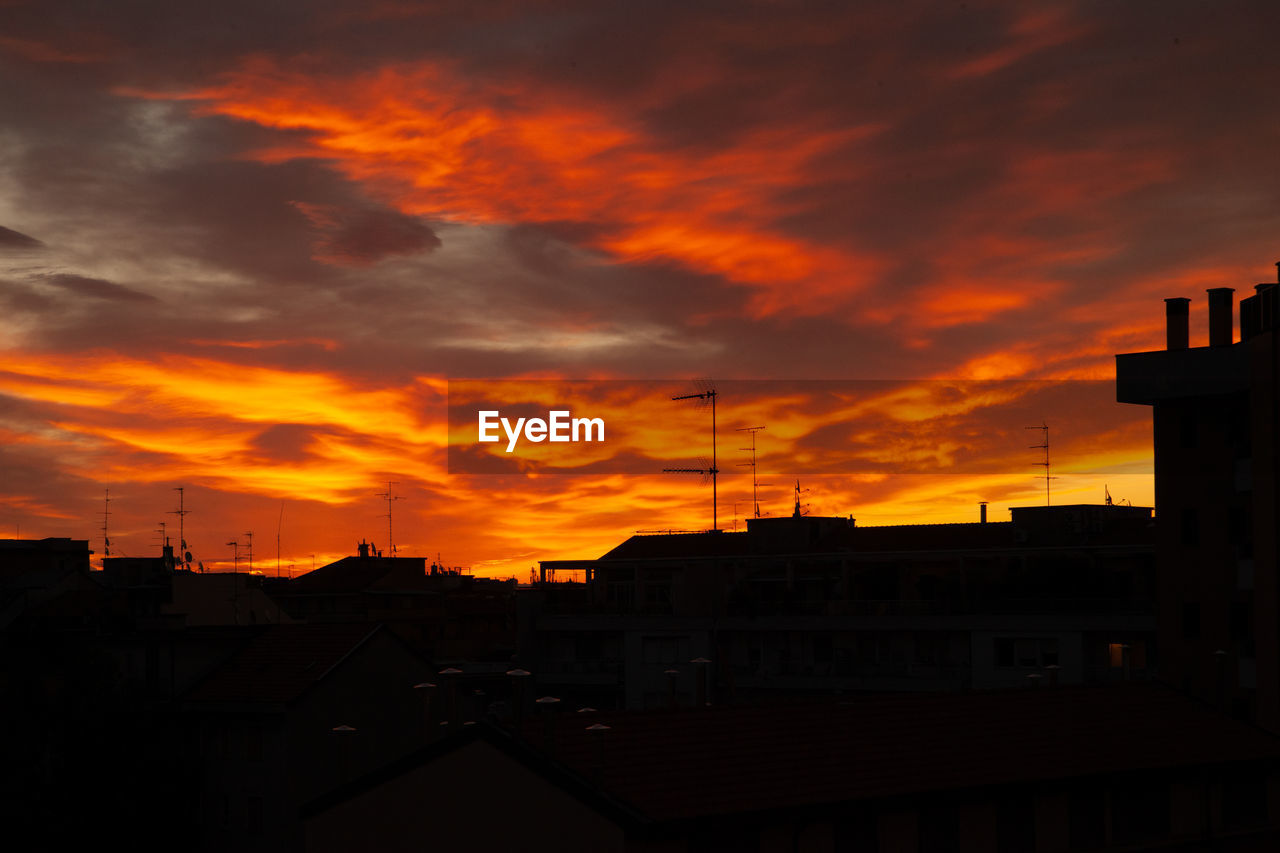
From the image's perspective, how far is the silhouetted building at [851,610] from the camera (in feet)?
214

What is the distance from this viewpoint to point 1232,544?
52156mm

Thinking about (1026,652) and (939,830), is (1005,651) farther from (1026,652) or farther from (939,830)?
(939,830)

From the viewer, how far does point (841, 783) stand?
2684cm

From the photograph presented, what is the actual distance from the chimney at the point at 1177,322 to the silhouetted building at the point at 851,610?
1386 cm

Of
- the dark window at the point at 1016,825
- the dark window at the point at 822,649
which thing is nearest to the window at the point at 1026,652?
the dark window at the point at 822,649

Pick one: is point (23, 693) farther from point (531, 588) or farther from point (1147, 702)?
point (1147, 702)

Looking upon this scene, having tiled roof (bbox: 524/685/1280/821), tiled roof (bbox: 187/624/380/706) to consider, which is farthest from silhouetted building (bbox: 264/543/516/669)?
tiled roof (bbox: 524/685/1280/821)

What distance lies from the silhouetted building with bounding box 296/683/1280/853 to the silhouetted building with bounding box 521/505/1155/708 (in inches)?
1146

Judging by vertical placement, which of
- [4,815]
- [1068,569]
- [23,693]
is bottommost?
[4,815]

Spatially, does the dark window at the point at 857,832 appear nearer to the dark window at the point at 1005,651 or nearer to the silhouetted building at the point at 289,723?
the silhouetted building at the point at 289,723

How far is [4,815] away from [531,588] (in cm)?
3997

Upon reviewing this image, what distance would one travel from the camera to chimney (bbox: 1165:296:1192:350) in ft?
179

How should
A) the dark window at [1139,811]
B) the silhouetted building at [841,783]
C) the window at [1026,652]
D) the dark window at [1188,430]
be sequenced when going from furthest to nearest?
the window at [1026,652]
the dark window at [1188,430]
the dark window at [1139,811]
the silhouetted building at [841,783]

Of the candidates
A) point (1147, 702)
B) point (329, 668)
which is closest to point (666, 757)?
point (1147, 702)
